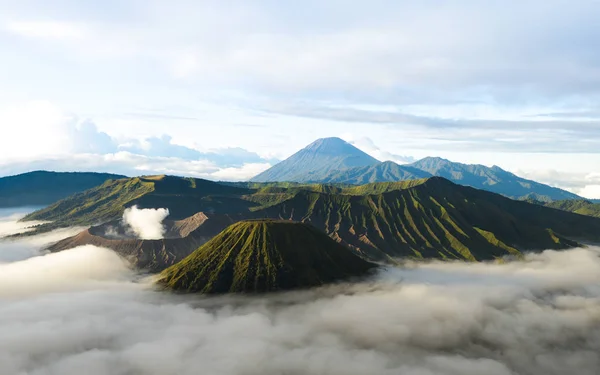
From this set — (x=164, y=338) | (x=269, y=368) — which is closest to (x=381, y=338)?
(x=269, y=368)

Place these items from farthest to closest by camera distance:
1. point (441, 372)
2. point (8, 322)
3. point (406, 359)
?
point (8, 322) < point (406, 359) < point (441, 372)

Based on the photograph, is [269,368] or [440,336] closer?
[269,368]

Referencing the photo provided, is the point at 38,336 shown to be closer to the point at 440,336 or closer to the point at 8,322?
the point at 8,322

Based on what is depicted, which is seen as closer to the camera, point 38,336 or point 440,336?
point 38,336

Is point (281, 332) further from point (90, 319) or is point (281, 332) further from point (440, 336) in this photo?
point (90, 319)

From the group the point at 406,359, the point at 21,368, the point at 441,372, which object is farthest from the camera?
the point at 406,359

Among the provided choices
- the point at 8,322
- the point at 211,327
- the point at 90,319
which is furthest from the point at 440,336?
the point at 8,322

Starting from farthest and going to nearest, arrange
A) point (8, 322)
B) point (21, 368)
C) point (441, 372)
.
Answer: point (8, 322), point (441, 372), point (21, 368)

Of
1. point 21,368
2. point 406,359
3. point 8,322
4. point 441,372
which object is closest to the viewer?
point 21,368
